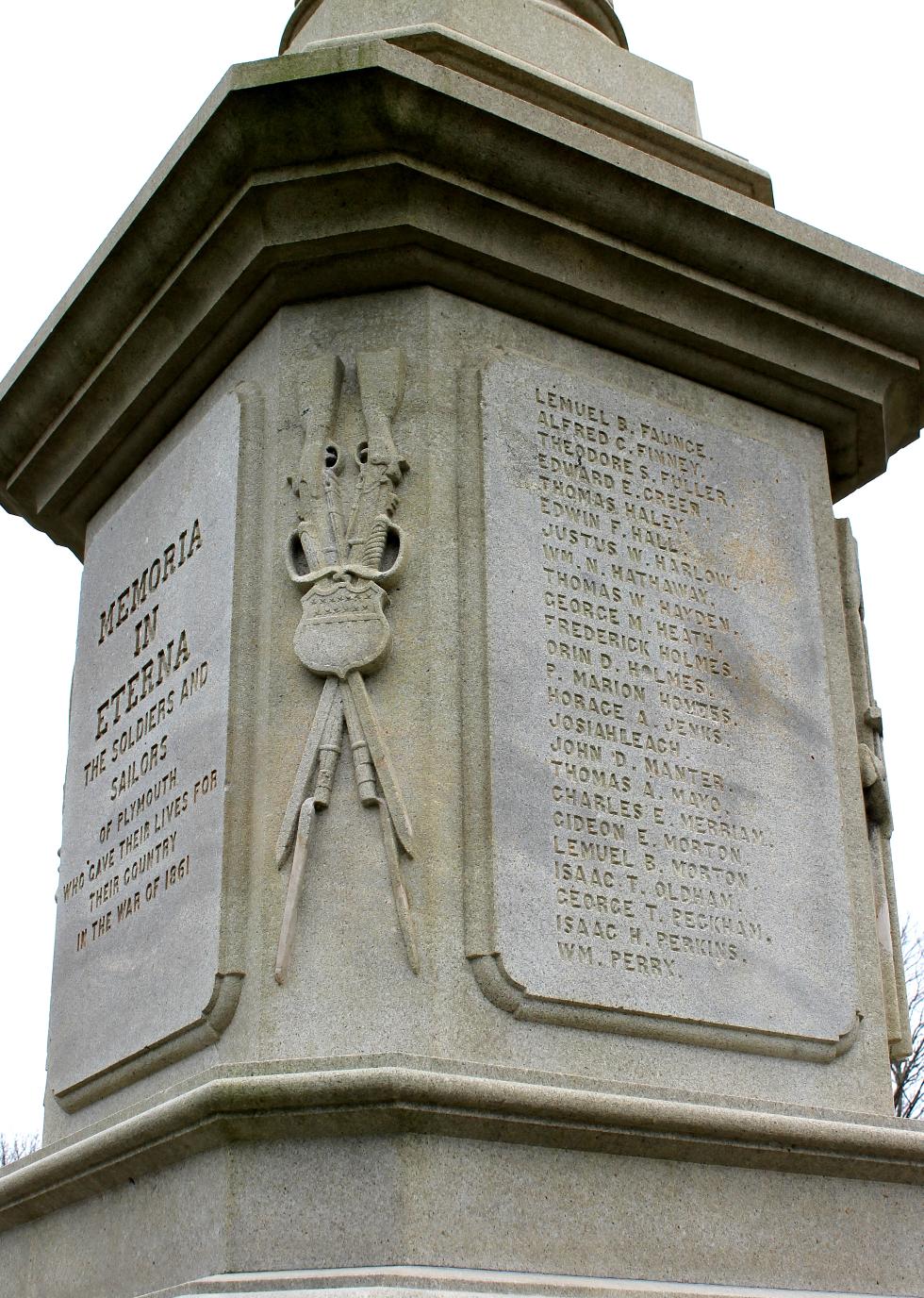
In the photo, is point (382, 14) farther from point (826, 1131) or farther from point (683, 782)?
point (826, 1131)

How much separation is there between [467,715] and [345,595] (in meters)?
0.64

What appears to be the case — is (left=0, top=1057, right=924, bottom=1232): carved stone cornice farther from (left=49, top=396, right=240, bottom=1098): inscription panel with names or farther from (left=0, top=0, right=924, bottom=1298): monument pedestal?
(left=49, top=396, right=240, bottom=1098): inscription panel with names

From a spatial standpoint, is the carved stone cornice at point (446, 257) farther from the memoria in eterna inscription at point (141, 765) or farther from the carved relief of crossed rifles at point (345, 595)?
the memoria in eterna inscription at point (141, 765)

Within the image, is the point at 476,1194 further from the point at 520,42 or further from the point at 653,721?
the point at 520,42

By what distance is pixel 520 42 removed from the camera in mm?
7906

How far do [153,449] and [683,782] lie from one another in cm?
299

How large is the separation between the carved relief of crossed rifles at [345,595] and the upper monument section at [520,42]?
1683 mm

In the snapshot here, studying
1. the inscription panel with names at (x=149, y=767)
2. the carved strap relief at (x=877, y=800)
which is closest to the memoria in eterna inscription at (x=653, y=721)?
the carved strap relief at (x=877, y=800)

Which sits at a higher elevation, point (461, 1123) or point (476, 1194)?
point (461, 1123)

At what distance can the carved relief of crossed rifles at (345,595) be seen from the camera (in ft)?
19.1

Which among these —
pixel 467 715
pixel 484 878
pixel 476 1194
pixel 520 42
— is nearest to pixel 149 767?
pixel 467 715

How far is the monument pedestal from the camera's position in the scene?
549cm

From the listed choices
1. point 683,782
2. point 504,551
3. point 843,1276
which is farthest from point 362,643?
point 843,1276

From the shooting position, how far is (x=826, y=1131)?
5.91 metres
